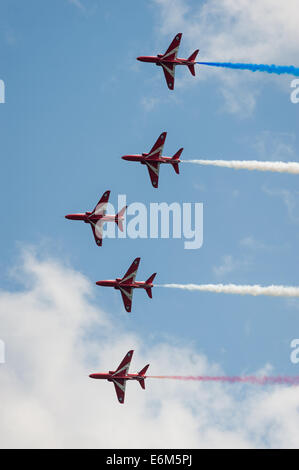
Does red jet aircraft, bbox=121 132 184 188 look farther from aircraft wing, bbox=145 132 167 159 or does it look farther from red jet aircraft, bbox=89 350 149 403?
red jet aircraft, bbox=89 350 149 403

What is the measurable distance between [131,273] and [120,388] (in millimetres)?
16561

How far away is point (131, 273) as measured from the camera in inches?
4582

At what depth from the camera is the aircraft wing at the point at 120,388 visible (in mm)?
116312

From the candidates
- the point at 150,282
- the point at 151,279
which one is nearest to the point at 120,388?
the point at 150,282

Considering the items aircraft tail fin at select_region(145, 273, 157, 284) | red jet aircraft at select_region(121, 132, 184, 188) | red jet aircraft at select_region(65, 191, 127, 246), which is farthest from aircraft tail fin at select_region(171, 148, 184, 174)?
aircraft tail fin at select_region(145, 273, 157, 284)

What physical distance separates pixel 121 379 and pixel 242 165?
114 feet

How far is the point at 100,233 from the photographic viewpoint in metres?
119

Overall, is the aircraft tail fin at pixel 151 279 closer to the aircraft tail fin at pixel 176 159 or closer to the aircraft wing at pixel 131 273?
the aircraft wing at pixel 131 273

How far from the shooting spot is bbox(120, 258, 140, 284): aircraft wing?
11631 cm

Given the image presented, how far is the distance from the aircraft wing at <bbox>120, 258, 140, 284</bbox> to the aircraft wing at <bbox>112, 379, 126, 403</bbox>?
1426 centimetres

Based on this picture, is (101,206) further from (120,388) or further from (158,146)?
(120,388)

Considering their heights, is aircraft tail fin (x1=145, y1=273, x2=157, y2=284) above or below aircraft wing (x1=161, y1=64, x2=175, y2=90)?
below

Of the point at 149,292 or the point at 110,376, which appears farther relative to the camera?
the point at 110,376

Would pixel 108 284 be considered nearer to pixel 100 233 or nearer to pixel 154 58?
pixel 100 233
